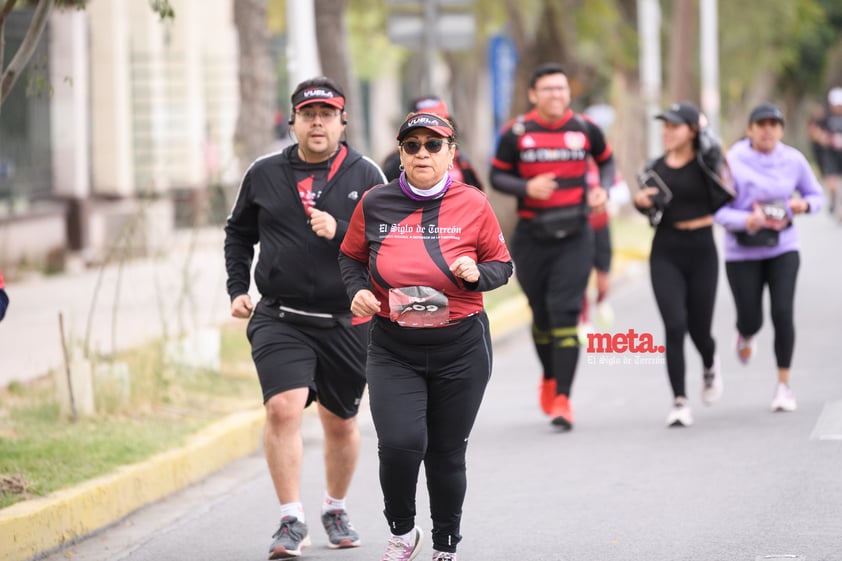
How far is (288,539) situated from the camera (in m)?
7.06

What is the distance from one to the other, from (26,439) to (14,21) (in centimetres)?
1225

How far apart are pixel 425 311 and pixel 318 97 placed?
1434 mm

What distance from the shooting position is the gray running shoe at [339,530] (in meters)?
7.38

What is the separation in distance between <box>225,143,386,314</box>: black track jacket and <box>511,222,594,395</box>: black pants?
298 centimetres

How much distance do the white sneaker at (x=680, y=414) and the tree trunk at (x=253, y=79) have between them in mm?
6583

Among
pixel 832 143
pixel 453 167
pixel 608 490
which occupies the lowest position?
pixel 608 490

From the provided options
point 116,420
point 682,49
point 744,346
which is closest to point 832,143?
point 682,49

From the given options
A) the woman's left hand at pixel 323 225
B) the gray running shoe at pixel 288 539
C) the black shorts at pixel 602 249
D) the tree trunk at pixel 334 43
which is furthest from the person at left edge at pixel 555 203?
the tree trunk at pixel 334 43

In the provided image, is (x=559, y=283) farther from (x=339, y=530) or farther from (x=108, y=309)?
(x=108, y=309)

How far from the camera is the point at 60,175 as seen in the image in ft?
73.5

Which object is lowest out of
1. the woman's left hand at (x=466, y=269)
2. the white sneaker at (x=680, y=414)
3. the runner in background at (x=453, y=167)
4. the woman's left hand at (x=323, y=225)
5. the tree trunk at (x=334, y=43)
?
the white sneaker at (x=680, y=414)

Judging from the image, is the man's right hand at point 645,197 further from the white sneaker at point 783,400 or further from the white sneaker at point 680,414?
the white sneaker at point 783,400

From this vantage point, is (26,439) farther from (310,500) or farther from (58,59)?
(58,59)

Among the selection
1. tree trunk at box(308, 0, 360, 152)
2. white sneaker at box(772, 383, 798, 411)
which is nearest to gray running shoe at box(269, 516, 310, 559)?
white sneaker at box(772, 383, 798, 411)
